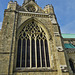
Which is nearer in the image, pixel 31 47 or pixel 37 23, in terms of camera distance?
pixel 31 47

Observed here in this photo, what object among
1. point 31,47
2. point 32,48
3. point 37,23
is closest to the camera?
point 31,47

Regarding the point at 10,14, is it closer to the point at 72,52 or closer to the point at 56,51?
the point at 56,51

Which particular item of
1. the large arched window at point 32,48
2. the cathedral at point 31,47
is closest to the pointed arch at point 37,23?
the cathedral at point 31,47

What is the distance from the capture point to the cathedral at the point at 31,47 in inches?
338

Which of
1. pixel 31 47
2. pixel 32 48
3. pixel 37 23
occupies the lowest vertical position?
pixel 32 48

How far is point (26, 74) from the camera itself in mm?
8297

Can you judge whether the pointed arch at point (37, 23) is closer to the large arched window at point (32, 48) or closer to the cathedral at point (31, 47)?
the cathedral at point (31, 47)

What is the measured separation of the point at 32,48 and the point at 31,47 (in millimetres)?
211

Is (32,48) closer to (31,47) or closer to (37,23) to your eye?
(31,47)

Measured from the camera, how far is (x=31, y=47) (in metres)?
10.3

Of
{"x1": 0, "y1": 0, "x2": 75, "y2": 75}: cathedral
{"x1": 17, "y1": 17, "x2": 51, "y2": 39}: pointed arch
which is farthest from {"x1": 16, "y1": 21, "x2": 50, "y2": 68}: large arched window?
{"x1": 17, "y1": 17, "x2": 51, "y2": 39}: pointed arch

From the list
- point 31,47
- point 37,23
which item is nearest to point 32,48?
point 31,47

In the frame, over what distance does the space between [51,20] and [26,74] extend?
333 inches

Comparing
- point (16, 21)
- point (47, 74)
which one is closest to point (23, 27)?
point (16, 21)
